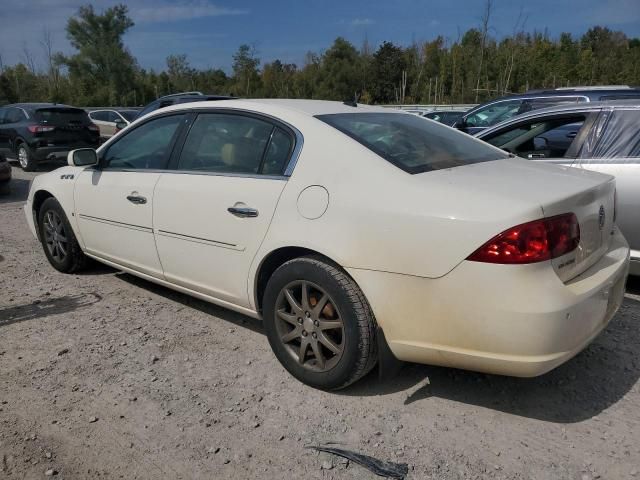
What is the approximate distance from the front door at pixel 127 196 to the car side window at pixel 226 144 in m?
0.22

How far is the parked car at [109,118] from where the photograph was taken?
17772 millimetres

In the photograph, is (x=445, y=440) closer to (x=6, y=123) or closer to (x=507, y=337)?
(x=507, y=337)

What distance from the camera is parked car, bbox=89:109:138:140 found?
17772 millimetres

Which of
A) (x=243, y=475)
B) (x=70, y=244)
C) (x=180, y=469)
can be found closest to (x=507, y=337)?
(x=243, y=475)

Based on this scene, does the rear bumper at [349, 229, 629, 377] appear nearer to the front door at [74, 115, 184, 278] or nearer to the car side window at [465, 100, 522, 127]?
the front door at [74, 115, 184, 278]

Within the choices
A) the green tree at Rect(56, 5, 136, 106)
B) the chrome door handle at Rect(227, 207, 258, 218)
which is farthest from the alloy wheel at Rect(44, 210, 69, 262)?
the green tree at Rect(56, 5, 136, 106)

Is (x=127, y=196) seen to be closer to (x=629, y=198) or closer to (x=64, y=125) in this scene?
(x=629, y=198)

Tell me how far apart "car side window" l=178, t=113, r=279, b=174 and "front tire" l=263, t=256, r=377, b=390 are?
2.29ft

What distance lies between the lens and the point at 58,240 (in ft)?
15.8

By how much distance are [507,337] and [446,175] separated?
32.9 inches

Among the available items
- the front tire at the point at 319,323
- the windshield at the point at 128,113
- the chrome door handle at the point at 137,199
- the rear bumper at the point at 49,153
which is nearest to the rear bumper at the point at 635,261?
the front tire at the point at 319,323

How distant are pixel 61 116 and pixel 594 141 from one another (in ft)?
41.0

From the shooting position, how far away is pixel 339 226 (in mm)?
2648

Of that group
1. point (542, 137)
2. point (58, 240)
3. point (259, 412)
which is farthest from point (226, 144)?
point (542, 137)
